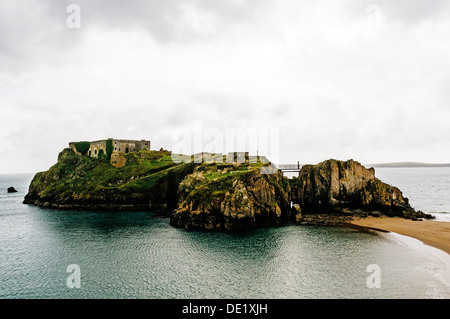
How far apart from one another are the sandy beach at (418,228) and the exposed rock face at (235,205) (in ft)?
63.0

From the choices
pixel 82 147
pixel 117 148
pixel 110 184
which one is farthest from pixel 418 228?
pixel 82 147

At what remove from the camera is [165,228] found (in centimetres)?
5344

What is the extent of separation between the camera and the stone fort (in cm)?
10800

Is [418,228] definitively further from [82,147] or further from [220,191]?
[82,147]

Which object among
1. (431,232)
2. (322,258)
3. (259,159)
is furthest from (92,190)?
(431,232)

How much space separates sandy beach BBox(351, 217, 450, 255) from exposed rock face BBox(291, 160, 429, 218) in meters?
5.77

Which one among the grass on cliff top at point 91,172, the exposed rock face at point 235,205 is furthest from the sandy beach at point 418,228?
the grass on cliff top at point 91,172

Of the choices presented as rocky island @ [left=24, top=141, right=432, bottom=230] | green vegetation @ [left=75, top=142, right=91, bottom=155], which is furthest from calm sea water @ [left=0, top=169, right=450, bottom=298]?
green vegetation @ [left=75, top=142, right=91, bottom=155]

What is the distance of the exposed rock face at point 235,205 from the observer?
2046 inches

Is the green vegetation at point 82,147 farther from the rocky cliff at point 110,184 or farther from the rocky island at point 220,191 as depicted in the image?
the rocky island at point 220,191

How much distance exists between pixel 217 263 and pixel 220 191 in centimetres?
2318

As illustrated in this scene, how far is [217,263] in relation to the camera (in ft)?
111

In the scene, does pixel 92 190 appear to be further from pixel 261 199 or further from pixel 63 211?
pixel 261 199

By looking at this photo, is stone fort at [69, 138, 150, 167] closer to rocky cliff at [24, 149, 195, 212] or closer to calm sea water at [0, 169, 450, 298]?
rocky cliff at [24, 149, 195, 212]
